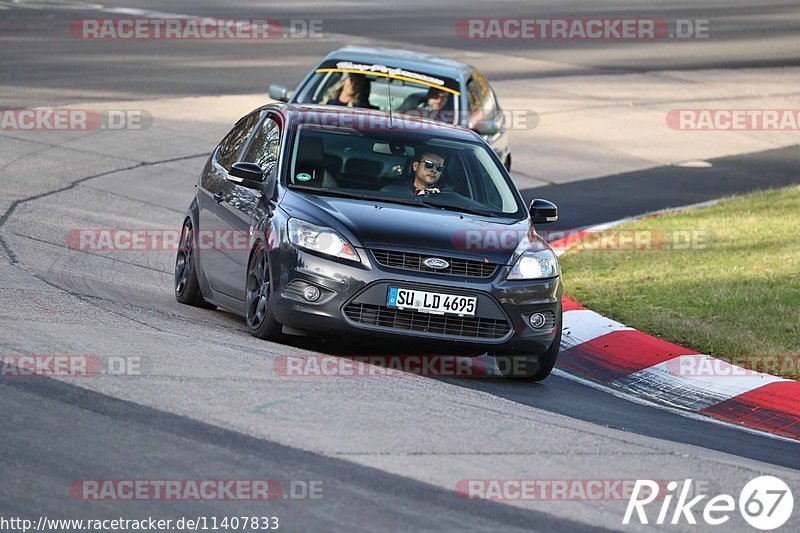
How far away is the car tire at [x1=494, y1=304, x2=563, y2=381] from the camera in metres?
9.48

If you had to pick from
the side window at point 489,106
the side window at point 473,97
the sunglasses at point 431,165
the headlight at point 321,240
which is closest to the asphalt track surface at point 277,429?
the headlight at point 321,240

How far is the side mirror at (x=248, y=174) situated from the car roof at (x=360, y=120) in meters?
0.59

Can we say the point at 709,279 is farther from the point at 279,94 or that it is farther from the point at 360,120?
the point at 279,94

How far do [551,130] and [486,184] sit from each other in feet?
40.5

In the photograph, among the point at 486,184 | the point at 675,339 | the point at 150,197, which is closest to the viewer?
the point at 486,184

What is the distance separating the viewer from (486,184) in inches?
406

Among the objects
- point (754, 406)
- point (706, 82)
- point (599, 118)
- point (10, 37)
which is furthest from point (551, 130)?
point (754, 406)

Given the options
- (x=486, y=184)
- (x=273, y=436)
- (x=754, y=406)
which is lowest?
(x=754, y=406)

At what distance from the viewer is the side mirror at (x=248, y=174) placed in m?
9.86

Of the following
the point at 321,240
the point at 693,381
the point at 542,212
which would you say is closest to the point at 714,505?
the point at 321,240

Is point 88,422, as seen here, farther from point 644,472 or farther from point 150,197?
point 150,197

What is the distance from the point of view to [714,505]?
648 cm

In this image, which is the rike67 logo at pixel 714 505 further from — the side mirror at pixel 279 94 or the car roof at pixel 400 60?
the side mirror at pixel 279 94

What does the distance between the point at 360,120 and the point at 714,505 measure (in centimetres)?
480
